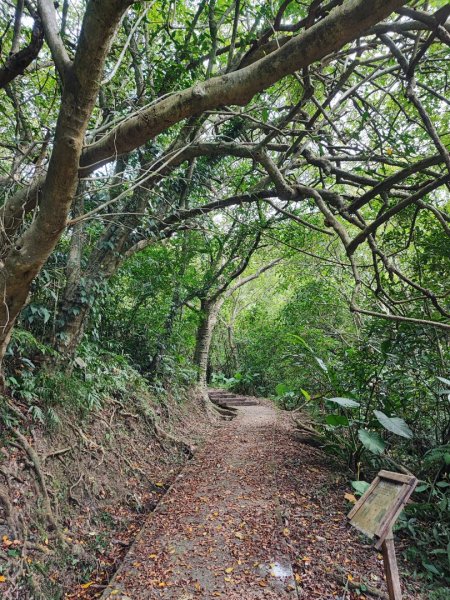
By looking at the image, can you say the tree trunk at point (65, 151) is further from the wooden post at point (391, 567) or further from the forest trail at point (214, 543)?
the wooden post at point (391, 567)

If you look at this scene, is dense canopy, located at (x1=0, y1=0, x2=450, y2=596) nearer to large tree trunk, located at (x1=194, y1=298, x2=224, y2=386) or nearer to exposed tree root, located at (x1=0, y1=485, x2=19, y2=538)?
large tree trunk, located at (x1=194, y1=298, x2=224, y2=386)

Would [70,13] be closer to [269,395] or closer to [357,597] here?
[357,597]

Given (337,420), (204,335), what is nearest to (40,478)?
(337,420)

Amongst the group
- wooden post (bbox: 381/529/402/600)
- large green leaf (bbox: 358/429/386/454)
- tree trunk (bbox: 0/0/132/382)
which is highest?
tree trunk (bbox: 0/0/132/382)

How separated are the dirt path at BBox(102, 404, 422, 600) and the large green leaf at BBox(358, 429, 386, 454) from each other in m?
0.77

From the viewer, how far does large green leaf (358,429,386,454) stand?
3.96 metres

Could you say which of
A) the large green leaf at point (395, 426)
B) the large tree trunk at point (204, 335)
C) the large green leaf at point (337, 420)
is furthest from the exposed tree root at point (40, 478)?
the large tree trunk at point (204, 335)

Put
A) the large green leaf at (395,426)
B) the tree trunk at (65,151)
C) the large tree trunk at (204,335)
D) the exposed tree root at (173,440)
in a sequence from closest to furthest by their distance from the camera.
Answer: the tree trunk at (65,151), the large green leaf at (395,426), the exposed tree root at (173,440), the large tree trunk at (204,335)

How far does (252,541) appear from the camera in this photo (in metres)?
3.41

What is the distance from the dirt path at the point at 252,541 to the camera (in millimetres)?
2855

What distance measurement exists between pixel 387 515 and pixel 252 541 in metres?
1.66

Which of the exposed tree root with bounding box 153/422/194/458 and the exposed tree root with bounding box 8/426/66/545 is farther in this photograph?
the exposed tree root with bounding box 153/422/194/458

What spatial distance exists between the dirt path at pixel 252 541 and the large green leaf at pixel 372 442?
773mm

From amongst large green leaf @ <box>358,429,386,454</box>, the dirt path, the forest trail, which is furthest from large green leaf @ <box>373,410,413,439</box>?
the forest trail
